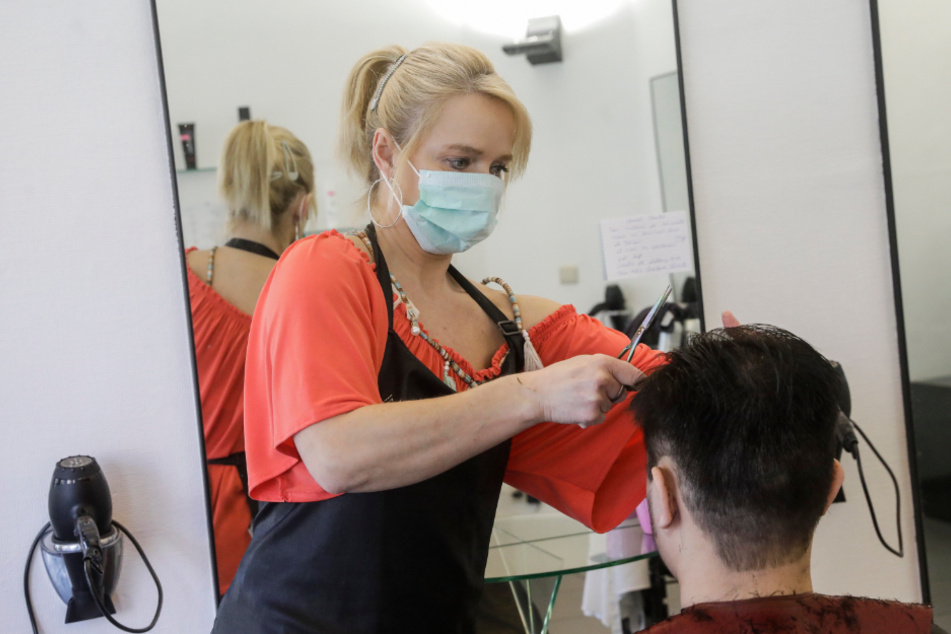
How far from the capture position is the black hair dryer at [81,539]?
122cm

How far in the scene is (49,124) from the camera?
4.29ft

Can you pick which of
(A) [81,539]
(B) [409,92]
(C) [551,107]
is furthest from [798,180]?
(A) [81,539]

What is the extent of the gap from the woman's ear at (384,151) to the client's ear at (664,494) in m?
0.61

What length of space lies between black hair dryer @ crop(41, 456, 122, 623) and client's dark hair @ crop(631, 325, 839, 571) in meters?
0.97

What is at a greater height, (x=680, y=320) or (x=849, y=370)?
(x=680, y=320)

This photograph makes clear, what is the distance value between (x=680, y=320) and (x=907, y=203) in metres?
0.54

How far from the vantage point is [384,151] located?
1.17m

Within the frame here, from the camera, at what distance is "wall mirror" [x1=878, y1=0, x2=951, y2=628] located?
5.00 feet

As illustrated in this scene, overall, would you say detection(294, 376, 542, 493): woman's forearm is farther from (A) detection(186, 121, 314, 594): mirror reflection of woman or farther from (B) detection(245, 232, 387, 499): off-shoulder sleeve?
(A) detection(186, 121, 314, 594): mirror reflection of woman

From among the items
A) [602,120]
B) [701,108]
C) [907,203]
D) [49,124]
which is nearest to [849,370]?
[907,203]

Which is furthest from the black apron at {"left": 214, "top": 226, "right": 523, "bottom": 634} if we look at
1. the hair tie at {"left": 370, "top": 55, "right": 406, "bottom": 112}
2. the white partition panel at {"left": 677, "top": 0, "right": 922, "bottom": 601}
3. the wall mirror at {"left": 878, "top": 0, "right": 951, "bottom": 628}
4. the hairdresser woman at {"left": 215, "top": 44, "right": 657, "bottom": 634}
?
the wall mirror at {"left": 878, "top": 0, "right": 951, "bottom": 628}

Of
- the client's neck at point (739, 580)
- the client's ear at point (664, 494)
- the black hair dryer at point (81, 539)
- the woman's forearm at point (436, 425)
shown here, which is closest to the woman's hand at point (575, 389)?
the woman's forearm at point (436, 425)

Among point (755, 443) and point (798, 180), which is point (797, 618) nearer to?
point (755, 443)

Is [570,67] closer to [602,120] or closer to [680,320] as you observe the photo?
[602,120]
